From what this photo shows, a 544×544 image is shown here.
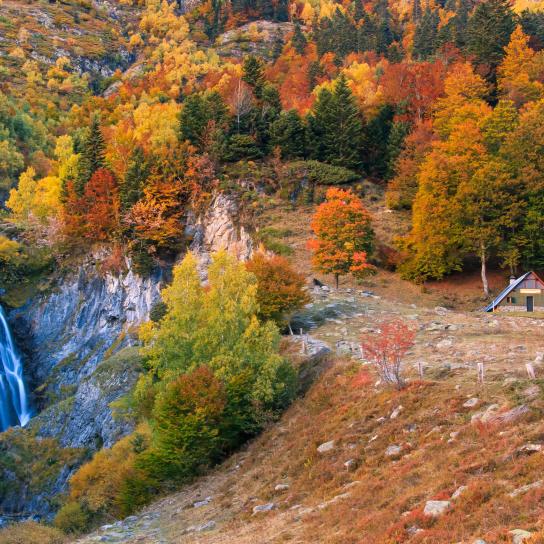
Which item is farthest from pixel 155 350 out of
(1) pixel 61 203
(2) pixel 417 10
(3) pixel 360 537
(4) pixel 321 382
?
(2) pixel 417 10

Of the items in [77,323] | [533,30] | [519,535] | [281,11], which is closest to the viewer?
[519,535]

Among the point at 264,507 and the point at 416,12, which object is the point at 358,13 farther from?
the point at 264,507

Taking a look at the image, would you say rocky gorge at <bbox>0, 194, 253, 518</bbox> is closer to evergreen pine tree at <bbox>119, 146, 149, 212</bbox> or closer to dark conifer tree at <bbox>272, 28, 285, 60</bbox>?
evergreen pine tree at <bbox>119, 146, 149, 212</bbox>

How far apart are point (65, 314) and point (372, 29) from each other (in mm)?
69609

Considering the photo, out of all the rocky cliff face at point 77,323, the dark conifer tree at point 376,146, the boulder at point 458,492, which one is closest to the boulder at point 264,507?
the boulder at point 458,492

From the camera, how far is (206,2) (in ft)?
454

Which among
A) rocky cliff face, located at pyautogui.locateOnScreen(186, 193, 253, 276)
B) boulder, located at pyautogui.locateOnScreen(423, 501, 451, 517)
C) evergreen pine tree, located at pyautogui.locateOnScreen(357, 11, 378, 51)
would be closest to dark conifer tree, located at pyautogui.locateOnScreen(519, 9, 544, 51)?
evergreen pine tree, located at pyautogui.locateOnScreen(357, 11, 378, 51)

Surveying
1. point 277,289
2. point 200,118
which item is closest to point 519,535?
point 277,289

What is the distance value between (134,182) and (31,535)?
35.3 m

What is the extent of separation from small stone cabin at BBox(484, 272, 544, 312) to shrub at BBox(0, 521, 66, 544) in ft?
85.6

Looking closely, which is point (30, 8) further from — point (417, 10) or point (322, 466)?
point (322, 466)

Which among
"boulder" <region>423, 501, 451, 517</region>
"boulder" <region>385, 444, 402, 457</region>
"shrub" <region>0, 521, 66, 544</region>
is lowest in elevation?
"shrub" <region>0, 521, 66, 544</region>

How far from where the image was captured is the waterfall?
44.4 meters

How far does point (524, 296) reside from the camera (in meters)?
35.5
